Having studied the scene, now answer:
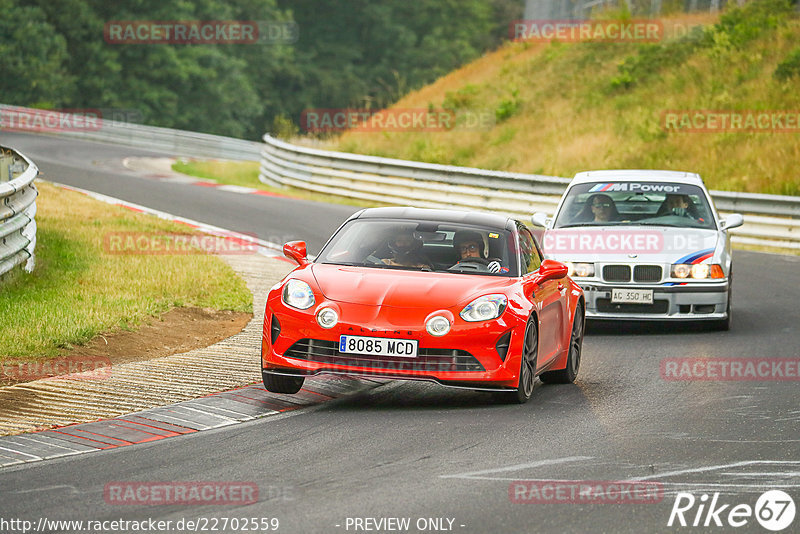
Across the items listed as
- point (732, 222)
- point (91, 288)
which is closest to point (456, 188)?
point (732, 222)

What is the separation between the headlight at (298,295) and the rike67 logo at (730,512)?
11.0 feet

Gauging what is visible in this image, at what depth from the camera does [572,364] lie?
412 inches

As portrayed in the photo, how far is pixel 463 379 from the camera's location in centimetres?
869

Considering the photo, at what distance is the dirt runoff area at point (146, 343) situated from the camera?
9523 millimetres

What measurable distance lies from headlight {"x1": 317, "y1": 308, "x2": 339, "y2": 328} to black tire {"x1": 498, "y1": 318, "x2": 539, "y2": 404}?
53.5 inches

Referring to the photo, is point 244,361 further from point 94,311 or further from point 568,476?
point 568,476

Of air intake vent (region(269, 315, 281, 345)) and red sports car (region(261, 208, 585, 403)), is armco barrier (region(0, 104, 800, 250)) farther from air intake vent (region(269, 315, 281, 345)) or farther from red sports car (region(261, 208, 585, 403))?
air intake vent (region(269, 315, 281, 345))

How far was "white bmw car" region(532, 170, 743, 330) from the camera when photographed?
13.3 metres

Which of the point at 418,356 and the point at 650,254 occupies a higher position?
the point at 650,254

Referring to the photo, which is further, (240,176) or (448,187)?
(240,176)

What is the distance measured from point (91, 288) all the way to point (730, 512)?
845 cm

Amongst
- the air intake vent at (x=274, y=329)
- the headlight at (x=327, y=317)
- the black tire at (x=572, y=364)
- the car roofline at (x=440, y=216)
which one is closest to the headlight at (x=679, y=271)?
the black tire at (x=572, y=364)

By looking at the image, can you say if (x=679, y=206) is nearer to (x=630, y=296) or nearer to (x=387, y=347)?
(x=630, y=296)

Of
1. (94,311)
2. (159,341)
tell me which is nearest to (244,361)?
(159,341)
